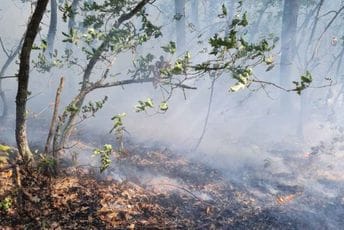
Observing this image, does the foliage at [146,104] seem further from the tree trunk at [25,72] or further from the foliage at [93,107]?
the tree trunk at [25,72]

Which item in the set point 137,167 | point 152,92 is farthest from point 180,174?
point 152,92

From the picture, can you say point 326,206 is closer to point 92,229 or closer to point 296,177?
point 296,177

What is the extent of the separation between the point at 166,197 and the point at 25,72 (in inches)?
158

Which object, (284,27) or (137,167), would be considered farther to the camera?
(284,27)

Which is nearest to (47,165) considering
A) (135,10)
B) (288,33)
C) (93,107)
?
(93,107)

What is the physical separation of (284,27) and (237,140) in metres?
7.39

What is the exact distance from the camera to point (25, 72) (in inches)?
179

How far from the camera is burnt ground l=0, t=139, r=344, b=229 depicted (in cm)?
511

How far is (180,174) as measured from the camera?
9.91 meters

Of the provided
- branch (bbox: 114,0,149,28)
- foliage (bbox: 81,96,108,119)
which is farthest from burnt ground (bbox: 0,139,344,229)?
branch (bbox: 114,0,149,28)

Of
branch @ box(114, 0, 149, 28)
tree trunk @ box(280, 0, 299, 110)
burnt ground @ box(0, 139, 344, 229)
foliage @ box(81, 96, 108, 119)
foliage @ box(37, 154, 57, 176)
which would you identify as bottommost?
burnt ground @ box(0, 139, 344, 229)

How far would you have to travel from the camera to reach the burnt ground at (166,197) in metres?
5.11

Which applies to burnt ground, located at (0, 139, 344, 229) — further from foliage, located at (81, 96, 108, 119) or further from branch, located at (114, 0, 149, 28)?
branch, located at (114, 0, 149, 28)

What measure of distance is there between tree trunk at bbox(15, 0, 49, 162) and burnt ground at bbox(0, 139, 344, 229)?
14.2 inches
